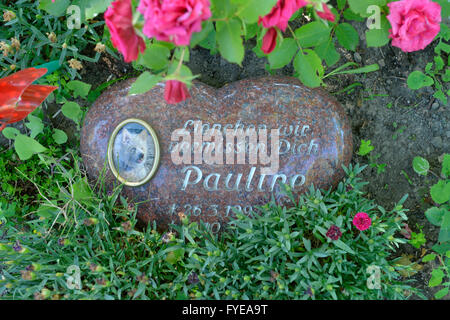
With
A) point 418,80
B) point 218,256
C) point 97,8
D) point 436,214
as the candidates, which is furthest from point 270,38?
point 436,214

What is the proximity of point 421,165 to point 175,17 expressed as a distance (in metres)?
1.46

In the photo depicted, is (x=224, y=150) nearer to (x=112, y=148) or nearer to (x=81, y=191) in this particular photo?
(x=112, y=148)

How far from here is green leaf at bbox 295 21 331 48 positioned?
1.34m

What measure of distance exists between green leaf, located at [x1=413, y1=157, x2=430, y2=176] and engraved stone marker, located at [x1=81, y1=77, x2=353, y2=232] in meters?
0.42

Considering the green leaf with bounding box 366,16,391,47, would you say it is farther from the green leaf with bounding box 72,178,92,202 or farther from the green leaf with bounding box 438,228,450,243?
the green leaf with bounding box 72,178,92,202

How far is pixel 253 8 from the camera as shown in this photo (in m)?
0.97

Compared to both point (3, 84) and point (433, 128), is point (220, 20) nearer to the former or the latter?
point (3, 84)

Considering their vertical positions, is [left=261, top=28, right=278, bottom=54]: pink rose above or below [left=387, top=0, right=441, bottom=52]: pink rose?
above

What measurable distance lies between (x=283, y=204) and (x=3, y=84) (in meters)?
1.29

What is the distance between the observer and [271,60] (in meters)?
1.38

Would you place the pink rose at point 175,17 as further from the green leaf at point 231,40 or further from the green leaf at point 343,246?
the green leaf at point 343,246

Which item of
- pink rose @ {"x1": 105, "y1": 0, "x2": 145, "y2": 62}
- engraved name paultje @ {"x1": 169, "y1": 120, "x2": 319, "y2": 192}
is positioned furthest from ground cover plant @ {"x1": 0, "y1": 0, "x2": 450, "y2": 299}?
engraved name paultje @ {"x1": 169, "y1": 120, "x2": 319, "y2": 192}

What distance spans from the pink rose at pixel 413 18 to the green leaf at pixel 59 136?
59.8 inches

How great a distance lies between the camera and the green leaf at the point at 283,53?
1378 millimetres
